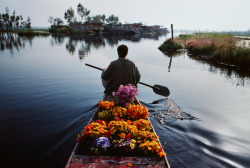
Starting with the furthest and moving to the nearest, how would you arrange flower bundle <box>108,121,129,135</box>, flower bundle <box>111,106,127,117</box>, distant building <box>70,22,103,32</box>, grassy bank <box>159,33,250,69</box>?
distant building <box>70,22,103,32</box>
grassy bank <box>159,33,250,69</box>
flower bundle <box>111,106,127,117</box>
flower bundle <box>108,121,129,135</box>

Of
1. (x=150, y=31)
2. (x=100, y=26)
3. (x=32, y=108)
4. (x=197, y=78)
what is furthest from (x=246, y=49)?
(x=150, y=31)

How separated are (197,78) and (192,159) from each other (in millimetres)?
10734

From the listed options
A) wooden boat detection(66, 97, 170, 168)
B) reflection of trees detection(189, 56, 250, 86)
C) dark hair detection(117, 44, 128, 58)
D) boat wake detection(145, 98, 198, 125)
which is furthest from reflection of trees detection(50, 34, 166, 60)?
wooden boat detection(66, 97, 170, 168)

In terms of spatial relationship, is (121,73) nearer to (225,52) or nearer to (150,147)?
(150,147)

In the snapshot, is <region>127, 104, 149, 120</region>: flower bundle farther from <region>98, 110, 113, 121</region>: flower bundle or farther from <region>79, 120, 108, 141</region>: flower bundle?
<region>79, 120, 108, 141</region>: flower bundle

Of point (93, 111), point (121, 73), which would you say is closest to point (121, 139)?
point (121, 73)

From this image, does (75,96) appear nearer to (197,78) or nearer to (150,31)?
(197,78)

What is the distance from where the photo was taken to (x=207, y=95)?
1119 centimetres

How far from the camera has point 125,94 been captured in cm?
543

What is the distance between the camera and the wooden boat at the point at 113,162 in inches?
134

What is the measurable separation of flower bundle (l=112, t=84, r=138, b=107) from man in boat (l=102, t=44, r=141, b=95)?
88cm

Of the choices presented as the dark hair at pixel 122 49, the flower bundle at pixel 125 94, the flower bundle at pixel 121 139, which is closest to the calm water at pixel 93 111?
the flower bundle at pixel 121 139

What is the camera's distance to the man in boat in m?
6.11

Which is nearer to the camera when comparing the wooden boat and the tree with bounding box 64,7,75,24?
the wooden boat
